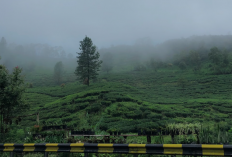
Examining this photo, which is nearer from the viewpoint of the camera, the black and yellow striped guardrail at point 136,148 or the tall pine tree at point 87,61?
the black and yellow striped guardrail at point 136,148

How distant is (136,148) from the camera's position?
3359 mm

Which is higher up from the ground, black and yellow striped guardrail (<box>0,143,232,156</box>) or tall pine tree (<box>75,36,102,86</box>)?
tall pine tree (<box>75,36,102,86</box>)

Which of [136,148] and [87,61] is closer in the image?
[136,148]

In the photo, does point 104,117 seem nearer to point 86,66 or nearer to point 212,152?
point 212,152

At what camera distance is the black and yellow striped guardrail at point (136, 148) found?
9.64 ft

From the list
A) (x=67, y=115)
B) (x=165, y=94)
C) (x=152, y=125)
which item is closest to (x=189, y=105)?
(x=165, y=94)

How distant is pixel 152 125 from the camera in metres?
12.1

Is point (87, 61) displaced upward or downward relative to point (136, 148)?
upward

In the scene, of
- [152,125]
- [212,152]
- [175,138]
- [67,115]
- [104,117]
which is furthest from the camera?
[67,115]

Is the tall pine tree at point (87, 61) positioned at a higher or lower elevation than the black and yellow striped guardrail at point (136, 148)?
higher

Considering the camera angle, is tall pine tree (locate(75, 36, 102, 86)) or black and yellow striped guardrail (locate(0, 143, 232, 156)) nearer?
black and yellow striped guardrail (locate(0, 143, 232, 156))

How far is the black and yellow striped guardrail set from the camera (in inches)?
116

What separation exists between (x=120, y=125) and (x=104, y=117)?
2.42 metres

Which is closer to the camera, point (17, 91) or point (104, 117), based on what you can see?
point (17, 91)
